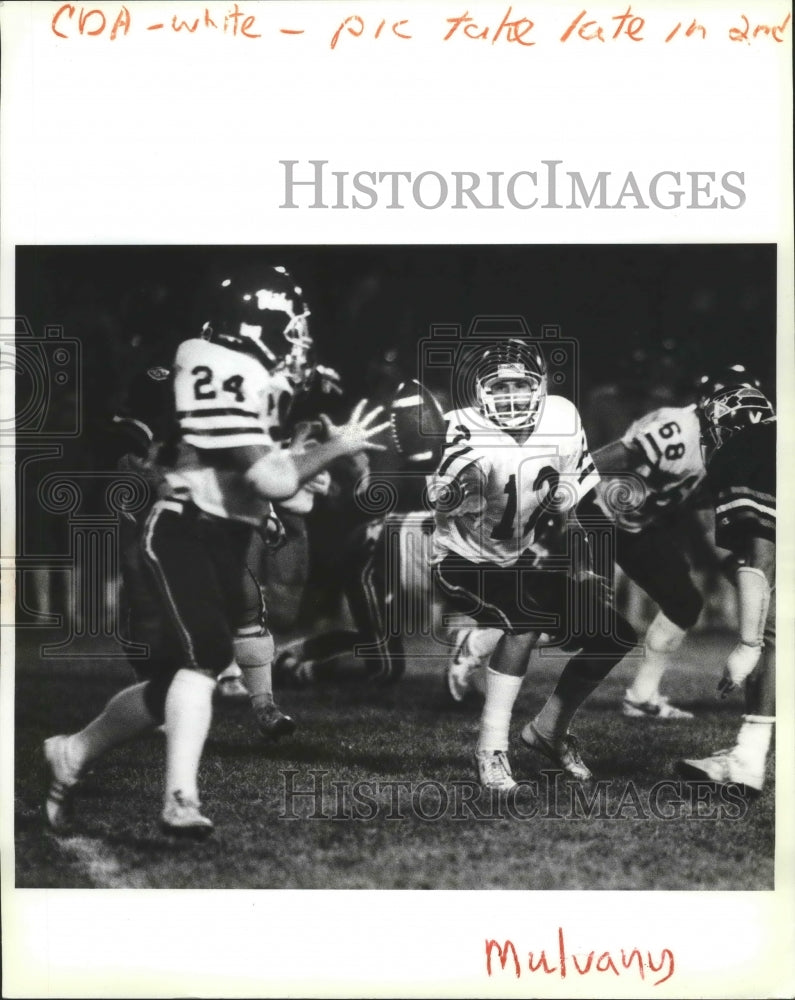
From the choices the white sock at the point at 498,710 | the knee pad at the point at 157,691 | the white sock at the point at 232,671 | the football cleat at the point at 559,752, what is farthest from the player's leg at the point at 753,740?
the knee pad at the point at 157,691

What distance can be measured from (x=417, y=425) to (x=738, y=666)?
46.8 inches

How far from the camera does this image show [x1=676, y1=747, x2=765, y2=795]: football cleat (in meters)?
4.19

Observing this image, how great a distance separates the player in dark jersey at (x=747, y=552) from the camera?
4.19 metres

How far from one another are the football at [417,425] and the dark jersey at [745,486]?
0.82 metres

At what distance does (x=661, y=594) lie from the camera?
4.22 m

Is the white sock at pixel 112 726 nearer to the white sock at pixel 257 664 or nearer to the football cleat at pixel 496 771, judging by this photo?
the white sock at pixel 257 664

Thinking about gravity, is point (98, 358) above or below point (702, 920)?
above

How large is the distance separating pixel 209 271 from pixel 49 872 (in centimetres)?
182

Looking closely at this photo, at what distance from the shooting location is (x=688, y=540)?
167 inches

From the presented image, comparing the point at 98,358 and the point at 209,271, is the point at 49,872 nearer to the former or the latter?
the point at 98,358

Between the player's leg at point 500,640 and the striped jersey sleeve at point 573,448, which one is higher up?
the striped jersey sleeve at point 573,448

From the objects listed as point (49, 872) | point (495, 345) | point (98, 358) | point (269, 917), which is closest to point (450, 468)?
point (495, 345)

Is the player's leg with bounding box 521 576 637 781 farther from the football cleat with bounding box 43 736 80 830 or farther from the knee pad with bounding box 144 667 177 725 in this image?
the football cleat with bounding box 43 736 80 830
